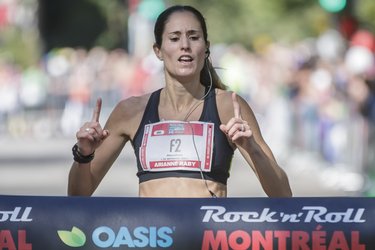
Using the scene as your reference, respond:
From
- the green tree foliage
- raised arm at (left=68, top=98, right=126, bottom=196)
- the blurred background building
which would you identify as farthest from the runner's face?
the green tree foliage

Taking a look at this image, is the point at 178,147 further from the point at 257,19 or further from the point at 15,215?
the point at 257,19

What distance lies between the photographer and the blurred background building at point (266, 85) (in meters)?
10.3

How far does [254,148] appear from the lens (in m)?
3.07

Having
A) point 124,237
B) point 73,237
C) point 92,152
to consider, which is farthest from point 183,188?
point 73,237

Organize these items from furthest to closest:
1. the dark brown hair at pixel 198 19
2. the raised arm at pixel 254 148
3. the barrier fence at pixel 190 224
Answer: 1. the dark brown hair at pixel 198 19
2. the raised arm at pixel 254 148
3. the barrier fence at pixel 190 224

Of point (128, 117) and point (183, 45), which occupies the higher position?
point (183, 45)

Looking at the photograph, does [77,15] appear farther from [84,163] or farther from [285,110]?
[84,163]

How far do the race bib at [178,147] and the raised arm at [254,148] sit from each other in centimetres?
17

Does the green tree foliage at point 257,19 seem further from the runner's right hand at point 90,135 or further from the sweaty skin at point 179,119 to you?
the runner's right hand at point 90,135

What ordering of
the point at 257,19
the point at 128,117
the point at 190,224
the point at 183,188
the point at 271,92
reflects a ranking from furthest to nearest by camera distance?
the point at 257,19 < the point at 271,92 < the point at 128,117 < the point at 183,188 < the point at 190,224

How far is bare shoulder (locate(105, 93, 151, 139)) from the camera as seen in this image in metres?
3.48

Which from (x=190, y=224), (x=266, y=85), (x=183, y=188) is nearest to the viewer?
(x=190, y=224)

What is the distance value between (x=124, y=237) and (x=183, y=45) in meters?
1.14

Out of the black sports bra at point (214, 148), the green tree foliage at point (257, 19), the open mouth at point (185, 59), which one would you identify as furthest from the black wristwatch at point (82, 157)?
the green tree foliage at point (257, 19)
